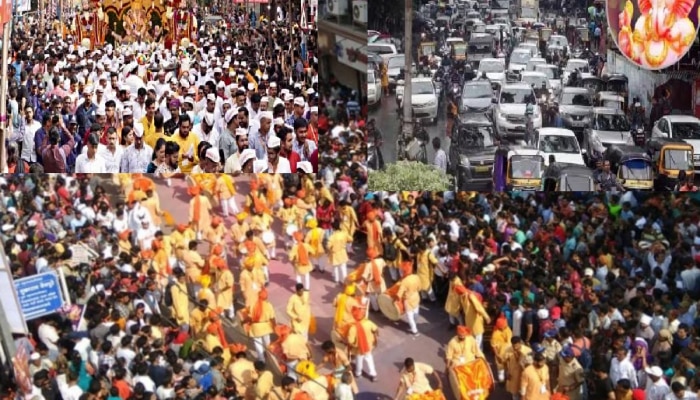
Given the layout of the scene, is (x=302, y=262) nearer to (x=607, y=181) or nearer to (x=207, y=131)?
(x=207, y=131)

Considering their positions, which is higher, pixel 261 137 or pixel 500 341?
pixel 261 137

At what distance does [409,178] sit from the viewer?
42.7 feet

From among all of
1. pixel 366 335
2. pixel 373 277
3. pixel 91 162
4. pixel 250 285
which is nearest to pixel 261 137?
pixel 91 162

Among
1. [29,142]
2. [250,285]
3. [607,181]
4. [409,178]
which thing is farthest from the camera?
[29,142]

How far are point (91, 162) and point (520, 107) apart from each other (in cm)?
466

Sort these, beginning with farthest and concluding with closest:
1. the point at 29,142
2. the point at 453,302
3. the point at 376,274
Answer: the point at 29,142
the point at 376,274
the point at 453,302

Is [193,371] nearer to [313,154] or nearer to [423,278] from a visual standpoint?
[423,278]

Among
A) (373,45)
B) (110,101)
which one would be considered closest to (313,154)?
(373,45)

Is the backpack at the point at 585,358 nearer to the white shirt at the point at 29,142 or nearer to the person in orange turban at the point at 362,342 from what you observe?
the person in orange turban at the point at 362,342

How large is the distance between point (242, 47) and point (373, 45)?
2.54 metres

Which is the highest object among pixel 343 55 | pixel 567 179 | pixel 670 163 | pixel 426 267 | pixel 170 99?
pixel 343 55

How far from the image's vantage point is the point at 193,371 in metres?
10.2

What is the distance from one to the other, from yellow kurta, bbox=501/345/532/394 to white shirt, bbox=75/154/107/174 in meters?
4.78

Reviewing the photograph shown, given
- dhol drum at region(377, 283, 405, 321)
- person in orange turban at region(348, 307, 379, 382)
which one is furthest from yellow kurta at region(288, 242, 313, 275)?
person in orange turban at region(348, 307, 379, 382)
